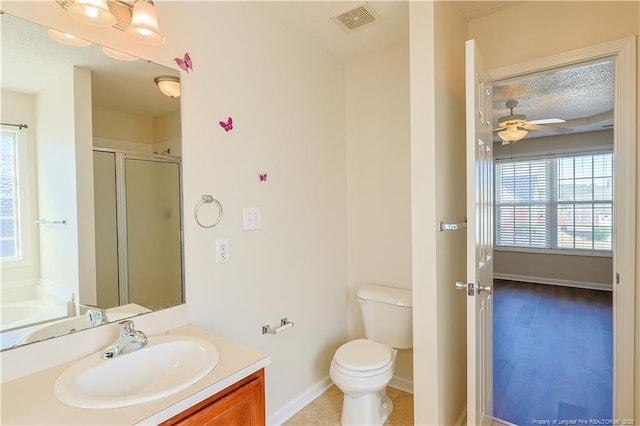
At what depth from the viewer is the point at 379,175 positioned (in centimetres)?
245

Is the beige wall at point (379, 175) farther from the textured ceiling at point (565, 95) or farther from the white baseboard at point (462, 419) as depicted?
the textured ceiling at point (565, 95)

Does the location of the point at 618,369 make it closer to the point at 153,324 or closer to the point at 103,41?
the point at 153,324

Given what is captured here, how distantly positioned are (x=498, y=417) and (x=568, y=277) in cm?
454

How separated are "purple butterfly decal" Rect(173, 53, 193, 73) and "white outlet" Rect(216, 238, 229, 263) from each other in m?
0.81

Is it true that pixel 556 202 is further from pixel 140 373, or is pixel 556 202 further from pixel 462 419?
pixel 140 373

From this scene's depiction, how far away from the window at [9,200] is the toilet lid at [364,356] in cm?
155

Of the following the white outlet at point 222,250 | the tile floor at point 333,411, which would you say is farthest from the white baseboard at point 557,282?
the white outlet at point 222,250

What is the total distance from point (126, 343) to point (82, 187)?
1.97 ft

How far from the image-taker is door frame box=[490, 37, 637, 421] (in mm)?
1662

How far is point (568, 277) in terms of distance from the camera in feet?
18.1

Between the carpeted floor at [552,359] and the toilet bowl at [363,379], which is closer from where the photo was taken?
the toilet bowl at [363,379]

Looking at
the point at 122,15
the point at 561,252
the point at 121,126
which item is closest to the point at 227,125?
the point at 121,126

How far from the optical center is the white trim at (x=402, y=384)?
2365mm

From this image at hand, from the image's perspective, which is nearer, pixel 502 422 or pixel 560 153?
pixel 502 422
